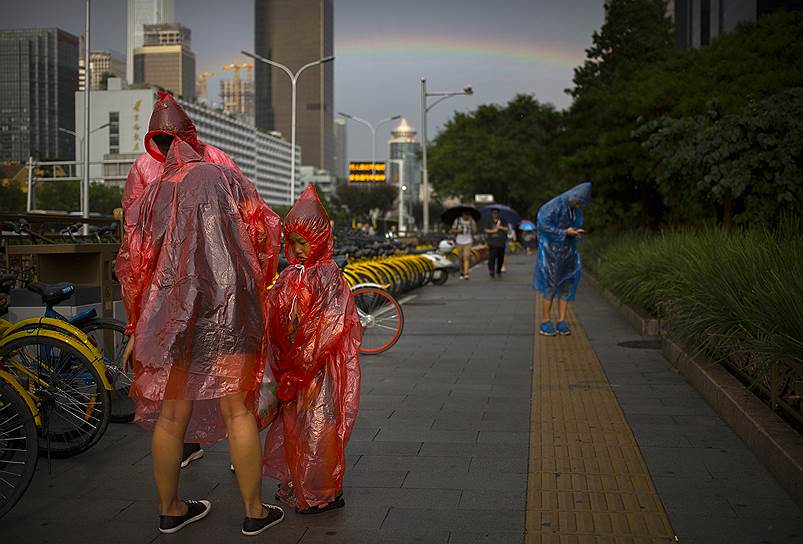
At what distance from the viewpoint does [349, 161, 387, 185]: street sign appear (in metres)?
51.4

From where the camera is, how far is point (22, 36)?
4109 cm

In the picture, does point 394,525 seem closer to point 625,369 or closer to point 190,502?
point 190,502

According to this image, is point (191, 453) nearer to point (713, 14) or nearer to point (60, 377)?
point (60, 377)

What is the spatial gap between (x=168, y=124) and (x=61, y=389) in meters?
1.91

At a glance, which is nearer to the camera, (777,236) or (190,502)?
(190,502)

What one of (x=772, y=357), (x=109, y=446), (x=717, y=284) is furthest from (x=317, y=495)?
(x=717, y=284)

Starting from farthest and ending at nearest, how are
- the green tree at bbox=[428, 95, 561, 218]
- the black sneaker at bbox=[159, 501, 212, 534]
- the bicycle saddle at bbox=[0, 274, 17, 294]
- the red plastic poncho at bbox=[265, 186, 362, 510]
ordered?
1. the green tree at bbox=[428, 95, 561, 218]
2. the bicycle saddle at bbox=[0, 274, 17, 294]
3. the red plastic poncho at bbox=[265, 186, 362, 510]
4. the black sneaker at bbox=[159, 501, 212, 534]

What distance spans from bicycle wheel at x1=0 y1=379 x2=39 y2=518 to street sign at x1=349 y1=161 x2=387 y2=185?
46.4 metres

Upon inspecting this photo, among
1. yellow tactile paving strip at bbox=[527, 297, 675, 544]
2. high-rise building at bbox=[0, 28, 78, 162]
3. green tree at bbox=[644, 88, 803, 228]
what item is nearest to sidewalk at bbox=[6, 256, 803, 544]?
yellow tactile paving strip at bbox=[527, 297, 675, 544]

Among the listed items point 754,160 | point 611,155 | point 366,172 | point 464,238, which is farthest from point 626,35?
point 754,160

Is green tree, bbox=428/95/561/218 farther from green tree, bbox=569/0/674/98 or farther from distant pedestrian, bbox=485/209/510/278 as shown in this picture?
distant pedestrian, bbox=485/209/510/278

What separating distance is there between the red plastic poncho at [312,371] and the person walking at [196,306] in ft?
0.96

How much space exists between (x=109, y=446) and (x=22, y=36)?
38.8 meters

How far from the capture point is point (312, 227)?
4859 millimetres
